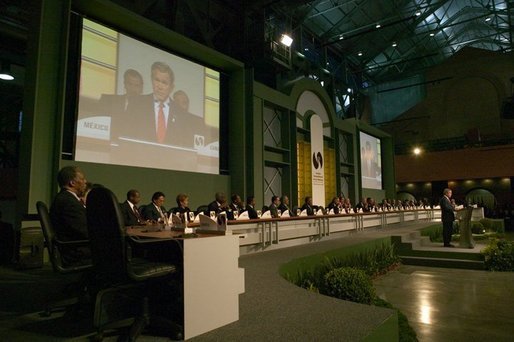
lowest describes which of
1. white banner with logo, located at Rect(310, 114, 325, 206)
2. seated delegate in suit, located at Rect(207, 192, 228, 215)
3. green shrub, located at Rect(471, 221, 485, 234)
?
green shrub, located at Rect(471, 221, 485, 234)

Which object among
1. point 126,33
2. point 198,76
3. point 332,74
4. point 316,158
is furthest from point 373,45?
point 126,33

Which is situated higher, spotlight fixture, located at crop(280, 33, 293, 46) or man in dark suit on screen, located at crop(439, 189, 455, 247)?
spotlight fixture, located at crop(280, 33, 293, 46)

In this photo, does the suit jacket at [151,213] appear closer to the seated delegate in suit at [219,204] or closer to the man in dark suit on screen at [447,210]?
the seated delegate in suit at [219,204]

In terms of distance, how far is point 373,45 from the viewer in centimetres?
1497

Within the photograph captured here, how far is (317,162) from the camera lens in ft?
35.0

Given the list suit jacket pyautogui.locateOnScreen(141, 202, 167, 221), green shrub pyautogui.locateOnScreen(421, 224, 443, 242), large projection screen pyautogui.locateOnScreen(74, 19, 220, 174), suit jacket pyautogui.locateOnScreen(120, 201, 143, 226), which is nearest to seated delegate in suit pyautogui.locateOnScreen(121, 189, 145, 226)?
suit jacket pyautogui.locateOnScreen(120, 201, 143, 226)

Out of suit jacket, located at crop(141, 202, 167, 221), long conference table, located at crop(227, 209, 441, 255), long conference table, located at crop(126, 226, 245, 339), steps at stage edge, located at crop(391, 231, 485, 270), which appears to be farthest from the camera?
steps at stage edge, located at crop(391, 231, 485, 270)

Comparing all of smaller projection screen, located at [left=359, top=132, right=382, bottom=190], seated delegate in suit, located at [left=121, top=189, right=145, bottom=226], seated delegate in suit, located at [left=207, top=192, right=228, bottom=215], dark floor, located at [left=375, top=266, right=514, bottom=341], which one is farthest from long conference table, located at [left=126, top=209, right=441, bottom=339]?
smaller projection screen, located at [left=359, top=132, right=382, bottom=190]

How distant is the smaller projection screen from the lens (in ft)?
45.4

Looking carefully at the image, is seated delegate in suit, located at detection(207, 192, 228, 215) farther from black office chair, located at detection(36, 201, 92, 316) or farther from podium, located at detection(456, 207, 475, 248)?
podium, located at detection(456, 207, 475, 248)

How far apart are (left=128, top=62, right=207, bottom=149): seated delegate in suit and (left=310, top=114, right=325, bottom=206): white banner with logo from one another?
14.7 ft

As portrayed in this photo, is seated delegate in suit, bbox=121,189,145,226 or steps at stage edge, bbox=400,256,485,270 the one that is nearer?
seated delegate in suit, bbox=121,189,145,226

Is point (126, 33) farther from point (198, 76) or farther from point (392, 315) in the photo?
point (392, 315)

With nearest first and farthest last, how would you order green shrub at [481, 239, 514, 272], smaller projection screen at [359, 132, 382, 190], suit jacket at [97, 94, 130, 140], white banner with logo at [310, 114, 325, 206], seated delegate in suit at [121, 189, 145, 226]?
seated delegate in suit at [121, 189, 145, 226] < suit jacket at [97, 94, 130, 140] < green shrub at [481, 239, 514, 272] < white banner with logo at [310, 114, 325, 206] < smaller projection screen at [359, 132, 382, 190]
